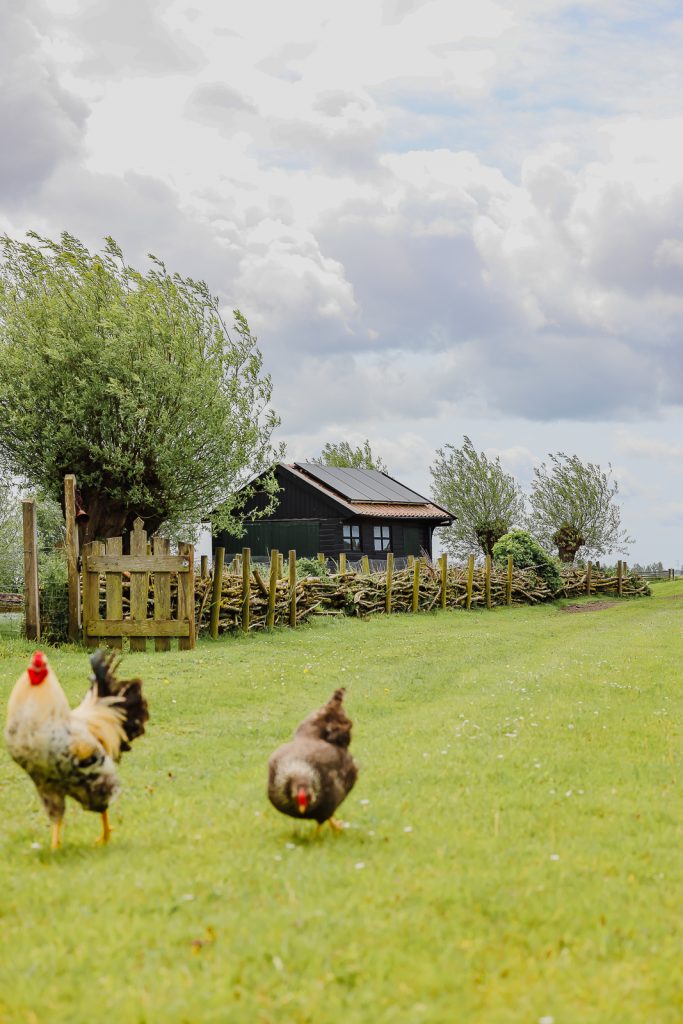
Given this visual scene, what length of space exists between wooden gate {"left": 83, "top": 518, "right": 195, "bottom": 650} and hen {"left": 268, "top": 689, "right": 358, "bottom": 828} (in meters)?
12.0

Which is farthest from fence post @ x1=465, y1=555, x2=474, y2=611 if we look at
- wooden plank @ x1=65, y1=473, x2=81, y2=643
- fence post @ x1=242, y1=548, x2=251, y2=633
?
wooden plank @ x1=65, y1=473, x2=81, y2=643

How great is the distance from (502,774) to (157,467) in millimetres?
18207

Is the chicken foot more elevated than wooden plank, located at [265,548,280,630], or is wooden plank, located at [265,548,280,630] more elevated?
wooden plank, located at [265,548,280,630]

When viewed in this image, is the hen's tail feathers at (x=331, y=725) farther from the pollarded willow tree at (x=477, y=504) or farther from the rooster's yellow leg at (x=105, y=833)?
the pollarded willow tree at (x=477, y=504)

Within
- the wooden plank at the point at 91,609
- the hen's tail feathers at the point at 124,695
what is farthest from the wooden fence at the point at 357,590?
the hen's tail feathers at the point at 124,695

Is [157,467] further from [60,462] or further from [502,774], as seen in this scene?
[502,774]

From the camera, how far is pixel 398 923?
5066 mm

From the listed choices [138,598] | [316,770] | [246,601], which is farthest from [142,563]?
[316,770]

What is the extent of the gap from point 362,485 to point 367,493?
1.52 metres

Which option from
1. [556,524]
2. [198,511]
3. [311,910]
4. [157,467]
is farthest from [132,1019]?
[556,524]

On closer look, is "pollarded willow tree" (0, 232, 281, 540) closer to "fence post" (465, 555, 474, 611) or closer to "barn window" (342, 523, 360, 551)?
"fence post" (465, 555, 474, 611)

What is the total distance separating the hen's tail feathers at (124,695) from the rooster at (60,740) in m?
0.02

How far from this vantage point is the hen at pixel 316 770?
6.14 metres

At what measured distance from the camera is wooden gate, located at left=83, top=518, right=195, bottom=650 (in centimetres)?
→ 1833
